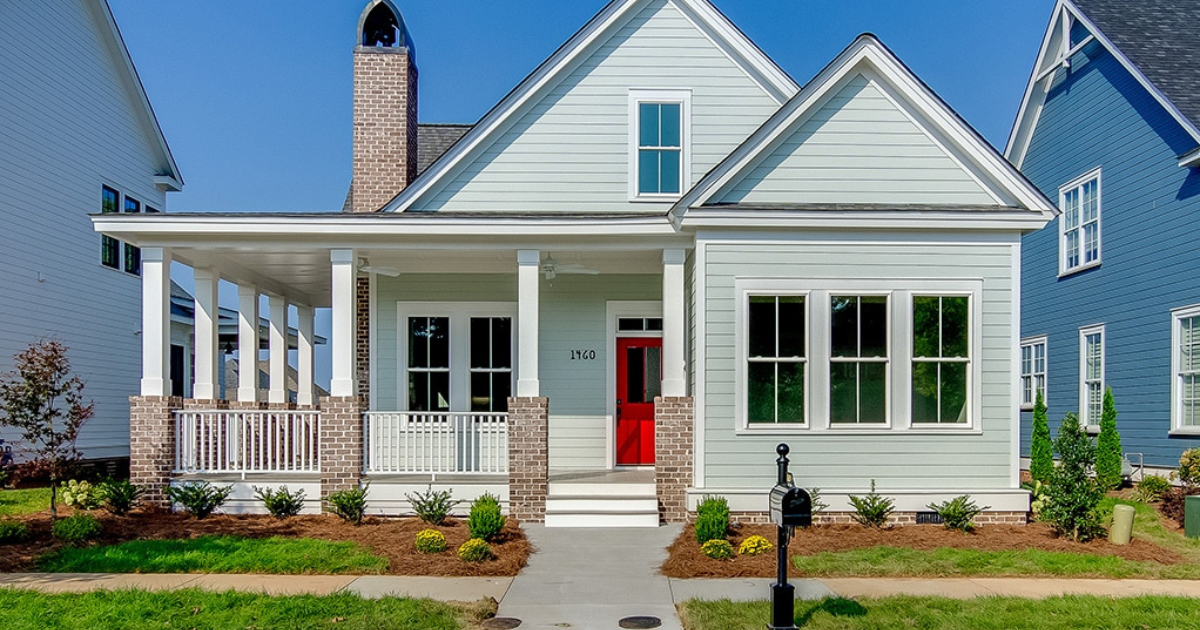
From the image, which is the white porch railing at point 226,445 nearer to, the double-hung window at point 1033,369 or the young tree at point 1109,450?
the young tree at point 1109,450

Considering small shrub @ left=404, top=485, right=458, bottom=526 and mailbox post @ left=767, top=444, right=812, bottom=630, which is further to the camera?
small shrub @ left=404, top=485, right=458, bottom=526

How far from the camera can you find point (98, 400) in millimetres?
18594

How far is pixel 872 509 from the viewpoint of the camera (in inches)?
437

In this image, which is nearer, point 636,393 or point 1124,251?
point 636,393

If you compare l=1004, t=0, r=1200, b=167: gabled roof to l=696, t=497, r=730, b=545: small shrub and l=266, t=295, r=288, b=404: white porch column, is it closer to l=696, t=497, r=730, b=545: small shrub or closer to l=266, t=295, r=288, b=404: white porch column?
l=696, t=497, r=730, b=545: small shrub

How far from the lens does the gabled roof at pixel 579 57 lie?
1377 cm

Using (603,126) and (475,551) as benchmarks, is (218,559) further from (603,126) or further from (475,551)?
(603,126)

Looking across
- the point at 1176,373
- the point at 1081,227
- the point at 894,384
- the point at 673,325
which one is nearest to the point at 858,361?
the point at 894,384

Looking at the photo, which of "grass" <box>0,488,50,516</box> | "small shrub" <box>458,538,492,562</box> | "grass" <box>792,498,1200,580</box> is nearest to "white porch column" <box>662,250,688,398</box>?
"grass" <box>792,498,1200,580</box>

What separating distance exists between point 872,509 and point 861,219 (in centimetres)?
351

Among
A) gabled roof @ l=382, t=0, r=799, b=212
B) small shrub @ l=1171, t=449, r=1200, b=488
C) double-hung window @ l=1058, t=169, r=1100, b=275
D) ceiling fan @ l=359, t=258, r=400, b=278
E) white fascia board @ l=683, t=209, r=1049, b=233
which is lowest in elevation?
small shrub @ l=1171, t=449, r=1200, b=488

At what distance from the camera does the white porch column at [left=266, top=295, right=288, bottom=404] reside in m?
16.0

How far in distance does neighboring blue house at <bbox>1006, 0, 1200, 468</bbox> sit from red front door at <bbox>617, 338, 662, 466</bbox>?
27.0ft

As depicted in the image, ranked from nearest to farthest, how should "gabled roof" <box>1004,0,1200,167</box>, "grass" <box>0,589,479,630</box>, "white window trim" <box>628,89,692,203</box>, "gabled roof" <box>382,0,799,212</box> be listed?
"grass" <box>0,589,479,630</box> < "gabled roof" <box>382,0,799,212</box> < "white window trim" <box>628,89,692,203</box> < "gabled roof" <box>1004,0,1200,167</box>
